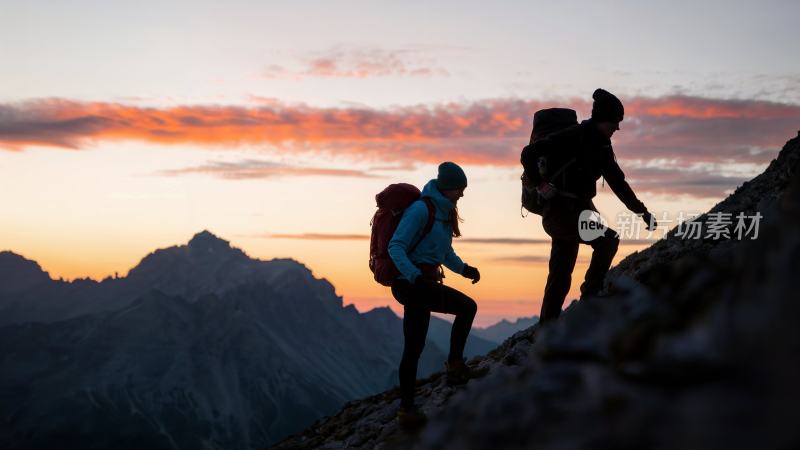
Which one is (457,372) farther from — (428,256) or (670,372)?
(670,372)

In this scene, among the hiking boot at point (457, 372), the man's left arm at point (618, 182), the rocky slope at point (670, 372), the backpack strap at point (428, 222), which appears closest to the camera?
the rocky slope at point (670, 372)

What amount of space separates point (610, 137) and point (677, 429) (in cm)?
851

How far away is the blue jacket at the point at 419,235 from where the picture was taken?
10.8m

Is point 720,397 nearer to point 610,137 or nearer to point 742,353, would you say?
point 742,353

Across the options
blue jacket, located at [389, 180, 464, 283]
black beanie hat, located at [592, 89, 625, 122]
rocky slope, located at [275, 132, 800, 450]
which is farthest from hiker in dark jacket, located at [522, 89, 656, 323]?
rocky slope, located at [275, 132, 800, 450]

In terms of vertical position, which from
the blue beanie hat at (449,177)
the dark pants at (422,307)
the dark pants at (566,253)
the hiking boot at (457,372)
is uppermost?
the blue beanie hat at (449,177)

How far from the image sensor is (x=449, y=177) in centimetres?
1141

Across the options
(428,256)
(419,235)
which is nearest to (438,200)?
(419,235)

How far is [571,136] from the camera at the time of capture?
38.4 feet

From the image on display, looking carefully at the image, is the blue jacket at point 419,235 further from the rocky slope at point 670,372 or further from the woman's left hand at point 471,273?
the rocky slope at point 670,372

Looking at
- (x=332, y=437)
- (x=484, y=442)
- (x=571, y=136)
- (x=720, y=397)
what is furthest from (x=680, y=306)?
(x=332, y=437)

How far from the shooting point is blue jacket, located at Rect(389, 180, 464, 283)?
35.4 ft

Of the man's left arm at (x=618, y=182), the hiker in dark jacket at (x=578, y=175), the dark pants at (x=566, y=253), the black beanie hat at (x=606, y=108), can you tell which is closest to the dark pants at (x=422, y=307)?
the dark pants at (x=566, y=253)

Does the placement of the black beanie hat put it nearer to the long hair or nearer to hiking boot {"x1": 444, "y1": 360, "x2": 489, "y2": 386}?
the long hair
